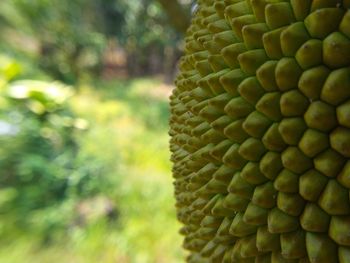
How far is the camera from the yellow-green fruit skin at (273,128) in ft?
1.34

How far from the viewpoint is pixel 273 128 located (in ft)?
1.44

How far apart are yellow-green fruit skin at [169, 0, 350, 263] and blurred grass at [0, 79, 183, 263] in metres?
1.90

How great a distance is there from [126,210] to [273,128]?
2.55 metres

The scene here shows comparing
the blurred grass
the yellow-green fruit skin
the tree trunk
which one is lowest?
the blurred grass

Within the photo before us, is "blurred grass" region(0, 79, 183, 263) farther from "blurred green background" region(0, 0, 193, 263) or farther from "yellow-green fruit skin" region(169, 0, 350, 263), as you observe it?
"yellow-green fruit skin" region(169, 0, 350, 263)

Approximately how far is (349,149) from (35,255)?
8.24 feet

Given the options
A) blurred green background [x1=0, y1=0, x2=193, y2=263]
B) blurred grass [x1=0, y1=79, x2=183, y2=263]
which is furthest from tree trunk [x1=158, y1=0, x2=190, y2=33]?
blurred grass [x1=0, y1=79, x2=183, y2=263]

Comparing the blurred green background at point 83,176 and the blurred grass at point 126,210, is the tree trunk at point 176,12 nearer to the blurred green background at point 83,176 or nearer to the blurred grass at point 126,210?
the blurred green background at point 83,176

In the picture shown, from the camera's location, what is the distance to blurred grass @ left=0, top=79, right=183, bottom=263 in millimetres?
2598

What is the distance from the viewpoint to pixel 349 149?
40 centimetres

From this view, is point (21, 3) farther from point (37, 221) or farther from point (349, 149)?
point (349, 149)

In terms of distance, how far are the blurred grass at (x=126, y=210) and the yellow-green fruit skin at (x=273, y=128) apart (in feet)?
6.24

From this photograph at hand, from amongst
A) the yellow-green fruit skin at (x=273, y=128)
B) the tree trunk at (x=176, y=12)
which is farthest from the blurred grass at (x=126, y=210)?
the yellow-green fruit skin at (x=273, y=128)

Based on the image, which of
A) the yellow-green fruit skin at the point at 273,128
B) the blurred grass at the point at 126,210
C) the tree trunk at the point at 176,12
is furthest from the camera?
the blurred grass at the point at 126,210
